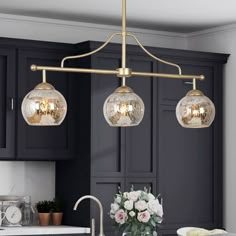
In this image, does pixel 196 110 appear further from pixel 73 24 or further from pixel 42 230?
pixel 73 24

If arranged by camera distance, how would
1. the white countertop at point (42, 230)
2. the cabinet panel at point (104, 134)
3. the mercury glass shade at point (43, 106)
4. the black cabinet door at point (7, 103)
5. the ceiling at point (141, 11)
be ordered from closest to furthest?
the mercury glass shade at point (43, 106) < the white countertop at point (42, 230) < the ceiling at point (141, 11) < the black cabinet door at point (7, 103) < the cabinet panel at point (104, 134)

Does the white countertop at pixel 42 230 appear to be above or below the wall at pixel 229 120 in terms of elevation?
below

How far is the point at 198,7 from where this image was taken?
19.7 feet

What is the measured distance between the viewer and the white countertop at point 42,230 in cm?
573

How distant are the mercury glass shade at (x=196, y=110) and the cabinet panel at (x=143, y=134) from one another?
239 centimetres

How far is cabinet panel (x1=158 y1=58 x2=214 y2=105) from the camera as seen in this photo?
650 cm

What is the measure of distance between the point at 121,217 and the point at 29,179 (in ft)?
6.56

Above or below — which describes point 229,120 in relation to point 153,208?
above

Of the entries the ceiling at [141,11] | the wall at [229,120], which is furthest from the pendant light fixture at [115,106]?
the wall at [229,120]

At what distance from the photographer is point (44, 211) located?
624 centimetres

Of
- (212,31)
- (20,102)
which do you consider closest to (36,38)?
(20,102)

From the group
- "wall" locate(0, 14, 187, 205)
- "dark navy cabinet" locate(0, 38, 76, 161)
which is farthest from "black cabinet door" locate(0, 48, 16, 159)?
"wall" locate(0, 14, 187, 205)

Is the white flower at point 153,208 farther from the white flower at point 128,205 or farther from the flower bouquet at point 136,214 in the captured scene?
the white flower at point 128,205

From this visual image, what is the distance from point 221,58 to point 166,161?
1060 millimetres
